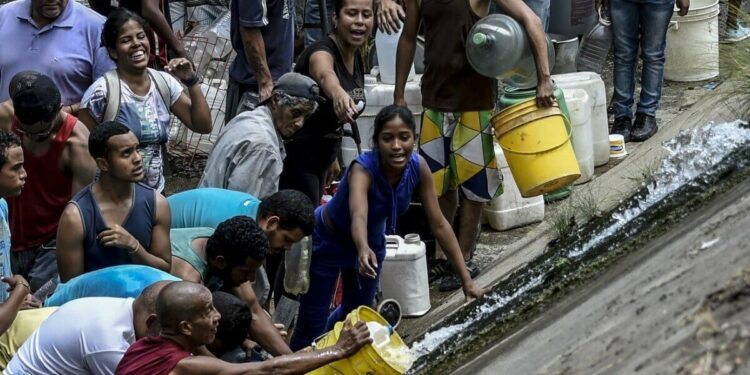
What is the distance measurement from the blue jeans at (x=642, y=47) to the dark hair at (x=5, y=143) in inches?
200

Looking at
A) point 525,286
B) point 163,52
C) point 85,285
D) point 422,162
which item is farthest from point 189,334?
point 163,52

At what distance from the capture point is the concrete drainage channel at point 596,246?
15.3ft

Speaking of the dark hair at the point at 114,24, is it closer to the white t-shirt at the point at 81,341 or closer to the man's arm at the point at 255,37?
the man's arm at the point at 255,37

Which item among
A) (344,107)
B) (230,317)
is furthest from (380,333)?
(344,107)

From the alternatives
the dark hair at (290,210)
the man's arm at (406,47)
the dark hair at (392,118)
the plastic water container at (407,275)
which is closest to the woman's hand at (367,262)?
the dark hair at (290,210)

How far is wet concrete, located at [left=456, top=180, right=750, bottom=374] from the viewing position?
121 inches

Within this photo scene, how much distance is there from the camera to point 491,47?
7.25 meters

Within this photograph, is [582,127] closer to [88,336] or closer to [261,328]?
[261,328]

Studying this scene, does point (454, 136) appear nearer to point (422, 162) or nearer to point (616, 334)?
point (422, 162)

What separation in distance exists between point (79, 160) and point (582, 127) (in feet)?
12.3

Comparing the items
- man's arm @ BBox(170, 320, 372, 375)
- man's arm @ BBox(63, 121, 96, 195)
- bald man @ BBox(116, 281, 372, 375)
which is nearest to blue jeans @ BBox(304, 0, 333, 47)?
man's arm @ BBox(63, 121, 96, 195)

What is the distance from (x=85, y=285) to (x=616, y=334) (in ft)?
8.70

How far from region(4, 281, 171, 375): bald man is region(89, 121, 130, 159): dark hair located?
0.92 meters

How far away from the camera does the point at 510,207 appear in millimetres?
8375
